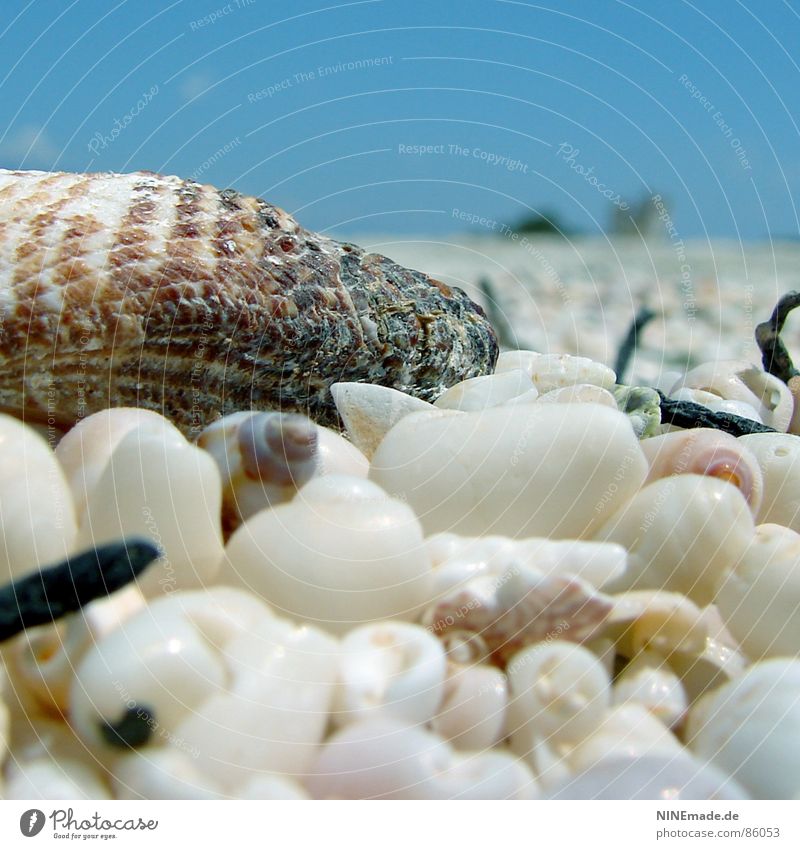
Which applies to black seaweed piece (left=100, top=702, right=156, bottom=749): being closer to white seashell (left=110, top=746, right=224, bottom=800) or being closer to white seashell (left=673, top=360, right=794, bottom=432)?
white seashell (left=110, top=746, right=224, bottom=800)

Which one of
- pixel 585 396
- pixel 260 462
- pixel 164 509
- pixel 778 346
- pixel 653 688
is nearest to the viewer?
pixel 653 688

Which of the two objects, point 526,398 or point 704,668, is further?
point 526,398

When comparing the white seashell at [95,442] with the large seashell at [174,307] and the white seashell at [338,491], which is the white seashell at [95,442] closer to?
the white seashell at [338,491]

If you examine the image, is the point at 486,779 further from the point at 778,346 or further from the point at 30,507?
the point at 778,346

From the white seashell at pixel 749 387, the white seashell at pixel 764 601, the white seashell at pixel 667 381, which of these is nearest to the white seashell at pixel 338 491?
the white seashell at pixel 764 601

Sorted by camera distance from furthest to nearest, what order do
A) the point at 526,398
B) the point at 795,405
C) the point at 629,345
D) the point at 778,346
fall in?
1. the point at 629,345
2. the point at 778,346
3. the point at 795,405
4. the point at 526,398

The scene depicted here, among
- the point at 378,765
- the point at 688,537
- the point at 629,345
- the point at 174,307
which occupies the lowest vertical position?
the point at 629,345

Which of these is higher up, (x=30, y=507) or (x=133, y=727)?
(x=30, y=507)

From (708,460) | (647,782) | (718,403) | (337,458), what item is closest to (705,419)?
(718,403)

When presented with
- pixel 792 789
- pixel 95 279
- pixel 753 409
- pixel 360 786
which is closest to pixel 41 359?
pixel 95 279

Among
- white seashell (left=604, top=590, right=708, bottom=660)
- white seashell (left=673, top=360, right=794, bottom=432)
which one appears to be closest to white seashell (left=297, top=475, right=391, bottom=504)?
white seashell (left=604, top=590, right=708, bottom=660)
